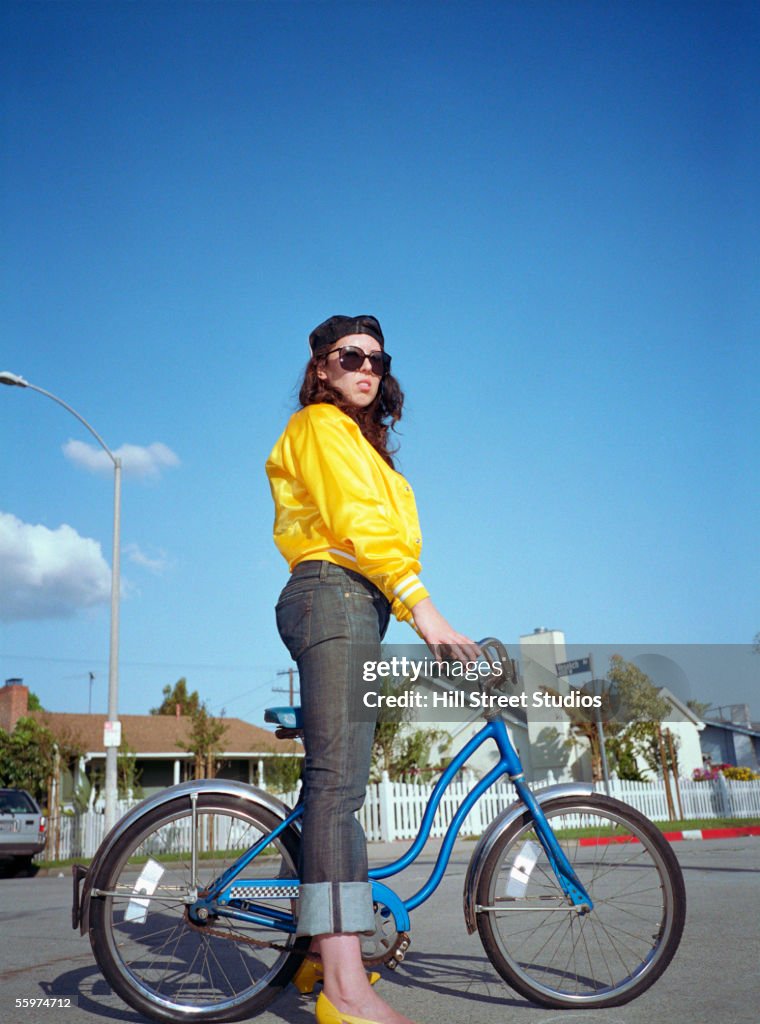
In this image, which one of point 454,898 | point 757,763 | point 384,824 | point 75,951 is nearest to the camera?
point 75,951

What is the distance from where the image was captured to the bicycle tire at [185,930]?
2668 mm

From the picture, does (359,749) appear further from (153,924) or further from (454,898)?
(454,898)

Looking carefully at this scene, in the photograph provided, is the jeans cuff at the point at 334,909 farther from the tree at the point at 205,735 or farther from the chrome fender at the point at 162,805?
the tree at the point at 205,735

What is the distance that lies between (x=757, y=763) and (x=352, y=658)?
4717 centimetres

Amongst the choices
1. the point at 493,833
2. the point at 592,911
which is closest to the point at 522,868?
the point at 493,833

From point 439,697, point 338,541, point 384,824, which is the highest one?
point 338,541

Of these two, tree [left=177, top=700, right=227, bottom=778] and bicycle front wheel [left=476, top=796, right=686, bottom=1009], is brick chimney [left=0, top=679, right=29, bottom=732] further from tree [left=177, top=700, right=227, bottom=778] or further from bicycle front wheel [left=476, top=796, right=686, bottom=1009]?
bicycle front wheel [left=476, top=796, right=686, bottom=1009]

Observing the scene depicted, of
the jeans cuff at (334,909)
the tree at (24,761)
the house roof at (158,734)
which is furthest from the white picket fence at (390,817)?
the jeans cuff at (334,909)

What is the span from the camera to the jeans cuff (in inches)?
95.3

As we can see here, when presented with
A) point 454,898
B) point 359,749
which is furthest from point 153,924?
point 454,898

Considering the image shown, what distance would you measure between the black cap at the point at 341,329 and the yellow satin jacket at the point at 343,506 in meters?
0.31

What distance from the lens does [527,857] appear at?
293cm

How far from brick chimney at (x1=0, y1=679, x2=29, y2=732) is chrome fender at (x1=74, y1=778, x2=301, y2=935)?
3624cm

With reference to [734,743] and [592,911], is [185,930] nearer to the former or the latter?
[592,911]
